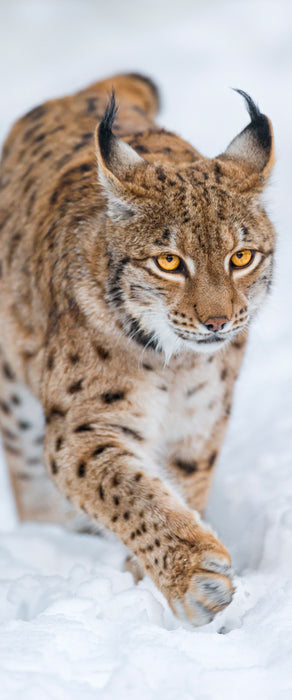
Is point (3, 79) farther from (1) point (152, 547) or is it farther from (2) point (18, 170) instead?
(1) point (152, 547)

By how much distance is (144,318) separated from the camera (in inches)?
140

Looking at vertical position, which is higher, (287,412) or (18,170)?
(18,170)

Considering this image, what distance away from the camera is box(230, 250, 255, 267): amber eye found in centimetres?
340

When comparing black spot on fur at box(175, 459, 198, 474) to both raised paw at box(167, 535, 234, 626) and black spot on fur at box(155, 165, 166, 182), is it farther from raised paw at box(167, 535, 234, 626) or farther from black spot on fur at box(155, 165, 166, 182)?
black spot on fur at box(155, 165, 166, 182)

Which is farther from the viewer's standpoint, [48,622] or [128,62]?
[128,62]

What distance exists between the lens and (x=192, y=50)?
13211 mm

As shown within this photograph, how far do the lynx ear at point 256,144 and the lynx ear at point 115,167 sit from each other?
1.30 feet

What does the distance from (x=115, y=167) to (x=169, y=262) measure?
441mm

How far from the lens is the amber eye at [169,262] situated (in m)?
3.36

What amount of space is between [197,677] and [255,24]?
12.0 meters

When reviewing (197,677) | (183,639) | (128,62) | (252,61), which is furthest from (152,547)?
(128,62)

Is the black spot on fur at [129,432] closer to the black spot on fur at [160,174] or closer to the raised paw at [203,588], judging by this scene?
the raised paw at [203,588]

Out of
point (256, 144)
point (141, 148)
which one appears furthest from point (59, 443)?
point (256, 144)

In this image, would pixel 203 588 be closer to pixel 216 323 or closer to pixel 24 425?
pixel 216 323
